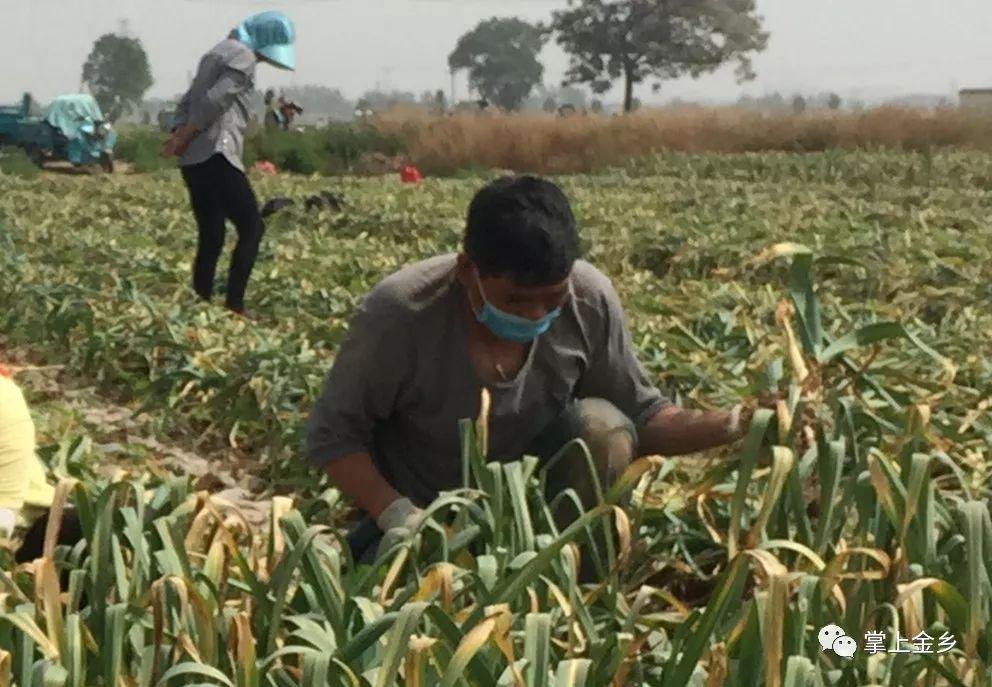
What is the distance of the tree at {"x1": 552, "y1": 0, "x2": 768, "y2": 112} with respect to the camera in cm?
5800

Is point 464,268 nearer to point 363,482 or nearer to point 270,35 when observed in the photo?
point 363,482

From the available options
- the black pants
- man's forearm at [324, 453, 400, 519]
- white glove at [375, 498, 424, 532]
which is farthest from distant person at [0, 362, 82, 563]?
the black pants

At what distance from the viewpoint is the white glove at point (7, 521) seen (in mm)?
2777

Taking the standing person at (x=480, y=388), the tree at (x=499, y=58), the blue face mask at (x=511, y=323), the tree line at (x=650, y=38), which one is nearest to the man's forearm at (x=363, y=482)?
the standing person at (x=480, y=388)

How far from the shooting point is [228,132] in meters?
6.45

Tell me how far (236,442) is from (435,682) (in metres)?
2.81

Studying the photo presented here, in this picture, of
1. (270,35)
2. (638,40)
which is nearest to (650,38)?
(638,40)

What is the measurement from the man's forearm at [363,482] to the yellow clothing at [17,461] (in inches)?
22.2

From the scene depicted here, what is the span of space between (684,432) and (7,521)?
129 centimetres

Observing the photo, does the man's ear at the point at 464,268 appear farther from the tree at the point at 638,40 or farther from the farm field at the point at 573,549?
the tree at the point at 638,40

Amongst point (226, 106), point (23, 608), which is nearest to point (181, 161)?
point (226, 106)

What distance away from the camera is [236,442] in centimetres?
467

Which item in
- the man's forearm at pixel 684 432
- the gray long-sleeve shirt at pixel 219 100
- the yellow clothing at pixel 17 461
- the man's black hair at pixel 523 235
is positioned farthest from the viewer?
the gray long-sleeve shirt at pixel 219 100

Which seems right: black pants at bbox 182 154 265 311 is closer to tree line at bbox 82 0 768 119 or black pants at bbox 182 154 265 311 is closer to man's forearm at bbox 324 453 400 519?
man's forearm at bbox 324 453 400 519
